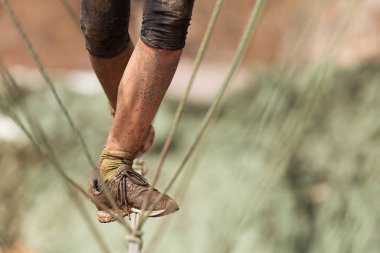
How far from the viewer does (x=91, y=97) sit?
224 inches

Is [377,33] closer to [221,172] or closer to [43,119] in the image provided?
[221,172]

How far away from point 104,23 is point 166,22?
15cm

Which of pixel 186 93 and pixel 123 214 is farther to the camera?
pixel 123 214

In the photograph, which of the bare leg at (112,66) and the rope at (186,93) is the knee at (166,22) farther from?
the bare leg at (112,66)

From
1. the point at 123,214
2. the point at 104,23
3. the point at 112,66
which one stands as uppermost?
the point at 104,23

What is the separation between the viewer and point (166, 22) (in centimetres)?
138

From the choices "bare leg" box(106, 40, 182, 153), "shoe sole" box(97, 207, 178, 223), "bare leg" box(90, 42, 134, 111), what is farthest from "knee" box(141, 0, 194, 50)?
"shoe sole" box(97, 207, 178, 223)

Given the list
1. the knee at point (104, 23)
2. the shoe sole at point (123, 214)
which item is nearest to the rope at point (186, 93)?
the shoe sole at point (123, 214)

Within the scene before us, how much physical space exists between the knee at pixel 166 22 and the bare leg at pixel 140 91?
18mm

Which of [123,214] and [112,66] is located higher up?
[112,66]

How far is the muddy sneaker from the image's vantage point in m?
1.50

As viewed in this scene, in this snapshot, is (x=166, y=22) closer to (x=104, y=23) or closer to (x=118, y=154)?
(x=104, y=23)

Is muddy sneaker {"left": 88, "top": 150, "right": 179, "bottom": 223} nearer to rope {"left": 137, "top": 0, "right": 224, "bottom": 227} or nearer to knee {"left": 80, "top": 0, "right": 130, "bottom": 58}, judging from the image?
rope {"left": 137, "top": 0, "right": 224, "bottom": 227}

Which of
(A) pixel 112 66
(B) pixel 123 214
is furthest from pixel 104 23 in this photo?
(B) pixel 123 214
